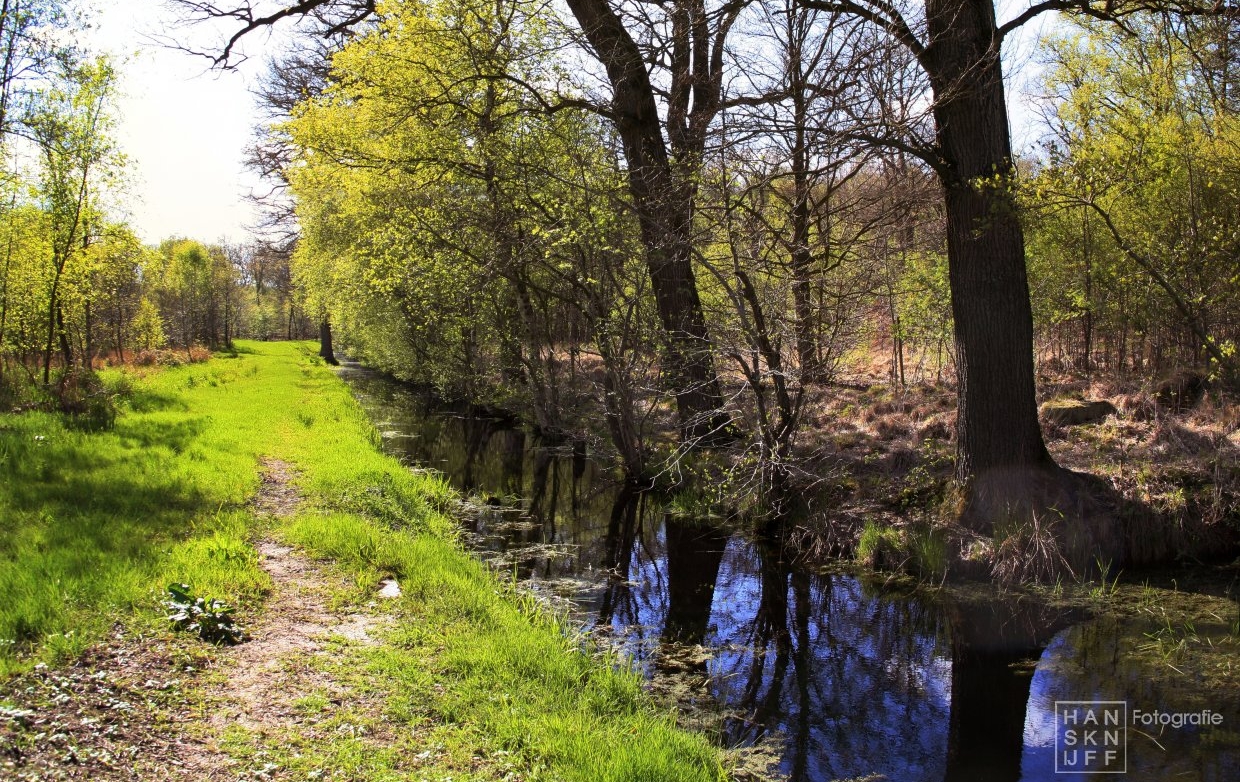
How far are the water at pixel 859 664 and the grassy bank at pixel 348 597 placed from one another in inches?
31.0

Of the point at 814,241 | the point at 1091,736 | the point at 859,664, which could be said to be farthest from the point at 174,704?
the point at 814,241

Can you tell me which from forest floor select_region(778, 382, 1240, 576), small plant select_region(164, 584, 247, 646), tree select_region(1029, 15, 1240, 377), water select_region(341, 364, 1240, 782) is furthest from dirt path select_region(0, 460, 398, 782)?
tree select_region(1029, 15, 1240, 377)

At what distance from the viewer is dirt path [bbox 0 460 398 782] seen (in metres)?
3.18

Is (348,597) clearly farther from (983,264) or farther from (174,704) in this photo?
(983,264)

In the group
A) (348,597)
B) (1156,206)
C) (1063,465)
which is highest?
(1156,206)

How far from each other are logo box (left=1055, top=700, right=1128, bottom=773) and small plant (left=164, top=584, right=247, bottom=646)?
4.99m

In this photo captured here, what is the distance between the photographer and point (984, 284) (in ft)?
24.9

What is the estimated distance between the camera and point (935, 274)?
13.4m

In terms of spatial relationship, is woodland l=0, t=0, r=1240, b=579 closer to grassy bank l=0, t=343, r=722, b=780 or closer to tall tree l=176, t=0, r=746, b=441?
tall tree l=176, t=0, r=746, b=441

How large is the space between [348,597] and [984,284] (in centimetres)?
663

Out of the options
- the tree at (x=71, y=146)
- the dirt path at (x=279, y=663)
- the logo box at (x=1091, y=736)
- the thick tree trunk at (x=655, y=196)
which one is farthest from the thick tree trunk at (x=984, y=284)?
the tree at (x=71, y=146)

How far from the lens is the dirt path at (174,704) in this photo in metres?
3.18

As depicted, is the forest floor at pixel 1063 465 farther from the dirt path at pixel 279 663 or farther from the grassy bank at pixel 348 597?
the dirt path at pixel 279 663

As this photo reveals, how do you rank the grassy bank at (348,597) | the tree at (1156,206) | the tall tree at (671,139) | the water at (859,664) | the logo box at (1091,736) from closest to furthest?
the grassy bank at (348,597) < the logo box at (1091,736) < the water at (859,664) < the tree at (1156,206) < the tall tree at (671,139)
